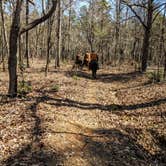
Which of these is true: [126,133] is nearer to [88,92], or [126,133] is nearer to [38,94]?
[38,94]

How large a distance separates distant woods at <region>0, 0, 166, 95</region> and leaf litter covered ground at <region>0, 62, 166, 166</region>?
7.37ft

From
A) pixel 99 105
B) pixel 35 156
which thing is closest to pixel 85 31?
pixel 99 105

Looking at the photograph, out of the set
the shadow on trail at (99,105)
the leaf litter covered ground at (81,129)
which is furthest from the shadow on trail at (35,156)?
the shadow on trail at (99,105)

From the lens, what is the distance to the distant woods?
12.6m

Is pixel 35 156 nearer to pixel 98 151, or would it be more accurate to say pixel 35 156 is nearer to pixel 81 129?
pixel 98 151

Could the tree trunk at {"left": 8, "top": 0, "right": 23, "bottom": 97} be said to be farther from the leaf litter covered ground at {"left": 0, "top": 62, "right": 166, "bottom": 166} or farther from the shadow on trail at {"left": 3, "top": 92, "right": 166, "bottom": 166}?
the shadow on trail at {"left": 3, "top": 92, "right": 166, "bottom": 166}

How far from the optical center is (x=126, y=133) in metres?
9.83

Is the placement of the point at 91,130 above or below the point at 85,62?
below

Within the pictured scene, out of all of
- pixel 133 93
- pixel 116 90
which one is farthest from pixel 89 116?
pixel 116 90

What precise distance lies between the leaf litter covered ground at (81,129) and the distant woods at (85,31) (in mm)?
2247

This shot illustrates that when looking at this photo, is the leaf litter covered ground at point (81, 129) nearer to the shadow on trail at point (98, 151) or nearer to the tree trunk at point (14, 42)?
the shadow on trail at point (98, 151)

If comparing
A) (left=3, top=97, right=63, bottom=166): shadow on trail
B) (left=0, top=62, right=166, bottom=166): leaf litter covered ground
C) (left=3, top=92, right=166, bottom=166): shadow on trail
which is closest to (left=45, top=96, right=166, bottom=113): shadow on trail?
(left=0, top=62, right=166, bottom=166): leaf litter covered ground

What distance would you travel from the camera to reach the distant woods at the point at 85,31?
A: 1259 centimetres

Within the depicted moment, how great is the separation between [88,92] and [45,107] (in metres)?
5.31
